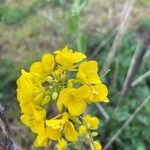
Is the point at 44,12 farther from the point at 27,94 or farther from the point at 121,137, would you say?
the point at 27,94

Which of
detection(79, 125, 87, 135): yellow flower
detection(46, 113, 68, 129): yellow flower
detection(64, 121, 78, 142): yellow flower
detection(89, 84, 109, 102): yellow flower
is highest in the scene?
detection(89, 84, 109, 102): yellow flower

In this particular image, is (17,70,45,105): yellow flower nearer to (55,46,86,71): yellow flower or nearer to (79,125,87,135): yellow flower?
(55,46,86,71): yellow flower

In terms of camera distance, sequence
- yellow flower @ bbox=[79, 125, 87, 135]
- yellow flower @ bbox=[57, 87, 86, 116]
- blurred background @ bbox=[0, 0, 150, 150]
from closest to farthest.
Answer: yellow flower @ bbox=[57, 87, 86, 116]
yellow flower @ bbox=[79, 125, 87, 135]
blurred background @ bbox=[0, 0, 150, 150]

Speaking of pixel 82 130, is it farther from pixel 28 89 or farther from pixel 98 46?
pixel 98 46

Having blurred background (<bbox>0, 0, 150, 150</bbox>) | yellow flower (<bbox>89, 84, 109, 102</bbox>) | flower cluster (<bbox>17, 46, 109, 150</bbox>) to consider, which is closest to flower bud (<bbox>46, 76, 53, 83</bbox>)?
flower cluster (<bbox>17, 46, 109, 150</bbox>)

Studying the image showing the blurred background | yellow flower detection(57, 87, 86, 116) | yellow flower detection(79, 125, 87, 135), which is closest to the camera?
yellow flower detection(57, 87, 86, 116)

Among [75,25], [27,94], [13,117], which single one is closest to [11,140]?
[27,94]

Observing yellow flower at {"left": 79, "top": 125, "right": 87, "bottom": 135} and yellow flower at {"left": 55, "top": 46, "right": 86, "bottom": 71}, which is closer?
yellow flower at {"left": 55, "top": 46, "right": 86, "bottom": 71}

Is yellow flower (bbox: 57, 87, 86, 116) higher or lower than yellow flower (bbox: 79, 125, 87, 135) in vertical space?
higher

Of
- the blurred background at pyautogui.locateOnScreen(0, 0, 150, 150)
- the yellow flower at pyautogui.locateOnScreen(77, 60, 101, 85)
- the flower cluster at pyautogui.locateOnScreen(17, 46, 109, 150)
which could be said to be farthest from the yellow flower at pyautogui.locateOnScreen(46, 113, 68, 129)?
the blurred background at pyautogui.locateOnScreen(0, 0, 150, 150)
